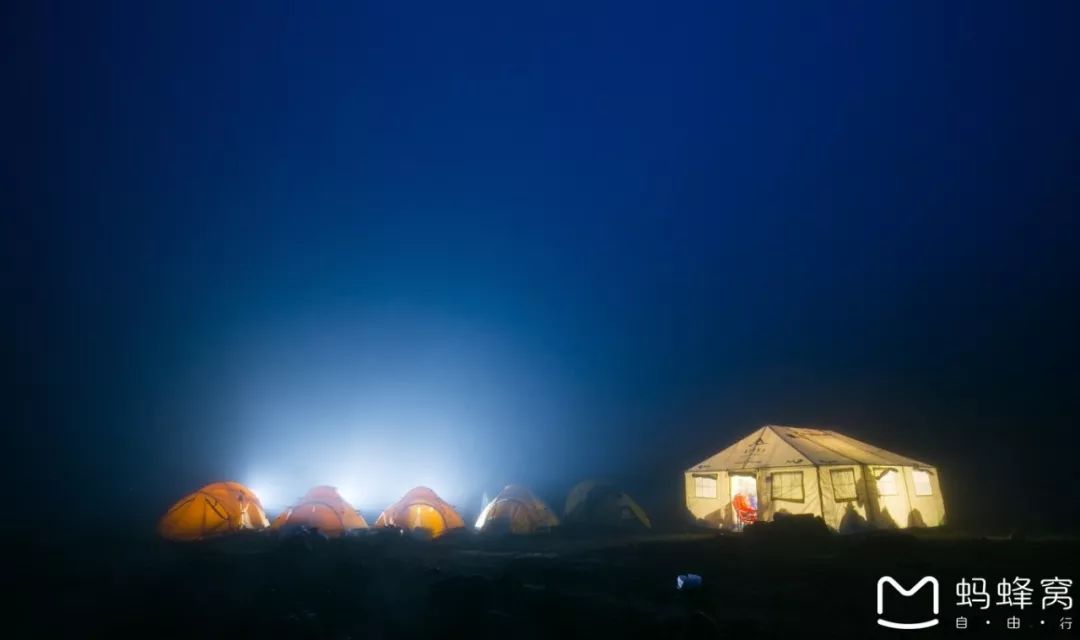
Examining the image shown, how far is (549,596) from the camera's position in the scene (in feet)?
37.3

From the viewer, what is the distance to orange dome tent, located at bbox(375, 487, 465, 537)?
2519cm

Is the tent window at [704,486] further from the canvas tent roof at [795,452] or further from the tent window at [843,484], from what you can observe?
the tent window at [843,484]

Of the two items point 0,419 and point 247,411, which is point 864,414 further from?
point 0,419

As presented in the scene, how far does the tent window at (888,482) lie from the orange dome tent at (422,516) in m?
19.9

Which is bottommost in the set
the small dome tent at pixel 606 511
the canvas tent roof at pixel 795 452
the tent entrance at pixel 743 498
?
the small dome tent at pixel 606 511

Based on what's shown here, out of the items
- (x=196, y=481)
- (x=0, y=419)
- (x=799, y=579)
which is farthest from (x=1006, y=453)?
(x=0, y=419)

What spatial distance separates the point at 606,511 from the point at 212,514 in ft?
64.5

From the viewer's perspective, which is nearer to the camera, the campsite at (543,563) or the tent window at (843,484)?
the campsite at (543,563)

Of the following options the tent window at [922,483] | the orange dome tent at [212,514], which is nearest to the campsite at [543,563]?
the orange dome tent at [212,514]

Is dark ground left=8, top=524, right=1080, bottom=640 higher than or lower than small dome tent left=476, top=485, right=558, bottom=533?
higher

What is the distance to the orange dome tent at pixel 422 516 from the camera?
25.2 m

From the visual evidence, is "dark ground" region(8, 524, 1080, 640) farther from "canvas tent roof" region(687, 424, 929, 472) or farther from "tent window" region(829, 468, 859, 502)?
"canvas tent roof" region(687, 424, 929, 472)

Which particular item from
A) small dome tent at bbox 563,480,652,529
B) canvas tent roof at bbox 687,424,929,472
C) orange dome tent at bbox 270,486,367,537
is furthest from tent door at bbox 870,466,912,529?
orange dome tent at bbox 270,486,367,537
